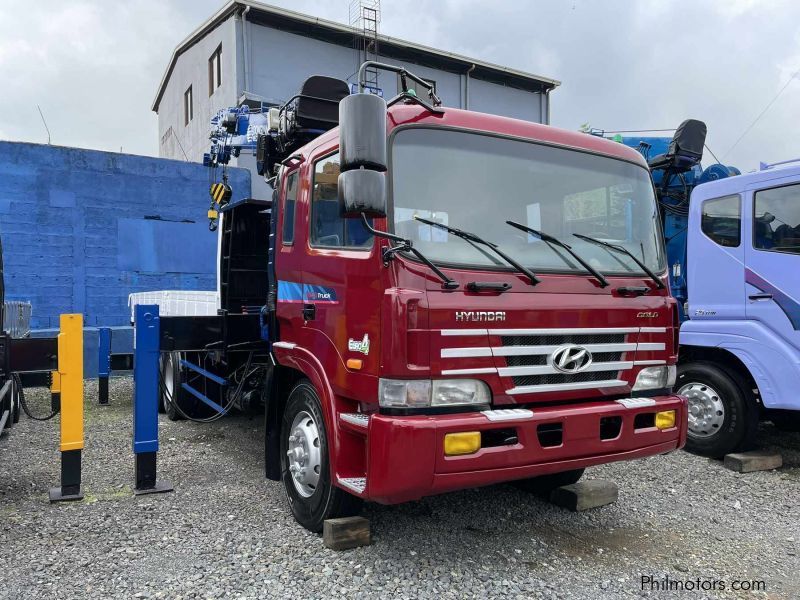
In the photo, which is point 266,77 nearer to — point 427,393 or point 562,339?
point 562,339

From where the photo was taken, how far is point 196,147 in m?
22.0

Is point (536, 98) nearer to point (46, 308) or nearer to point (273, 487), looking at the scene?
point (46, 308)

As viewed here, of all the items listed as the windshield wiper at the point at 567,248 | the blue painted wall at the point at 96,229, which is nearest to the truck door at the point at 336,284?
the windshield wiper at the point at 567,248

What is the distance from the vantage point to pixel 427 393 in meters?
2.90

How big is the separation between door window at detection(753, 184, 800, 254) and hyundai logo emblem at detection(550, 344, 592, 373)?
283cm

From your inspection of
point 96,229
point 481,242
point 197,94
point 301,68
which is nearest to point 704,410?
point 481,242

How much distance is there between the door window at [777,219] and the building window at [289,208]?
155 inches

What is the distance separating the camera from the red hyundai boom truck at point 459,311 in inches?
113

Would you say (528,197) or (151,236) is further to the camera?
(151,236)

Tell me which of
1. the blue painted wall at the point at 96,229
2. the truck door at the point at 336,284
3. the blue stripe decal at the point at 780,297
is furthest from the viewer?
the blue painted wall at the point at 96,229

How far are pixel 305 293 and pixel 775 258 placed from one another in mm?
3939

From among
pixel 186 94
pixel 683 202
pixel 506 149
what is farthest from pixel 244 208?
pixel 186 94

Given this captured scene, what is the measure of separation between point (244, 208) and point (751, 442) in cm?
510

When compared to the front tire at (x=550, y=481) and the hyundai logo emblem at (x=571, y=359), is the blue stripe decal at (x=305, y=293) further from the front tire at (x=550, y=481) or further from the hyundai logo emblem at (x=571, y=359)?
the front tire at (x=550, y=481)
